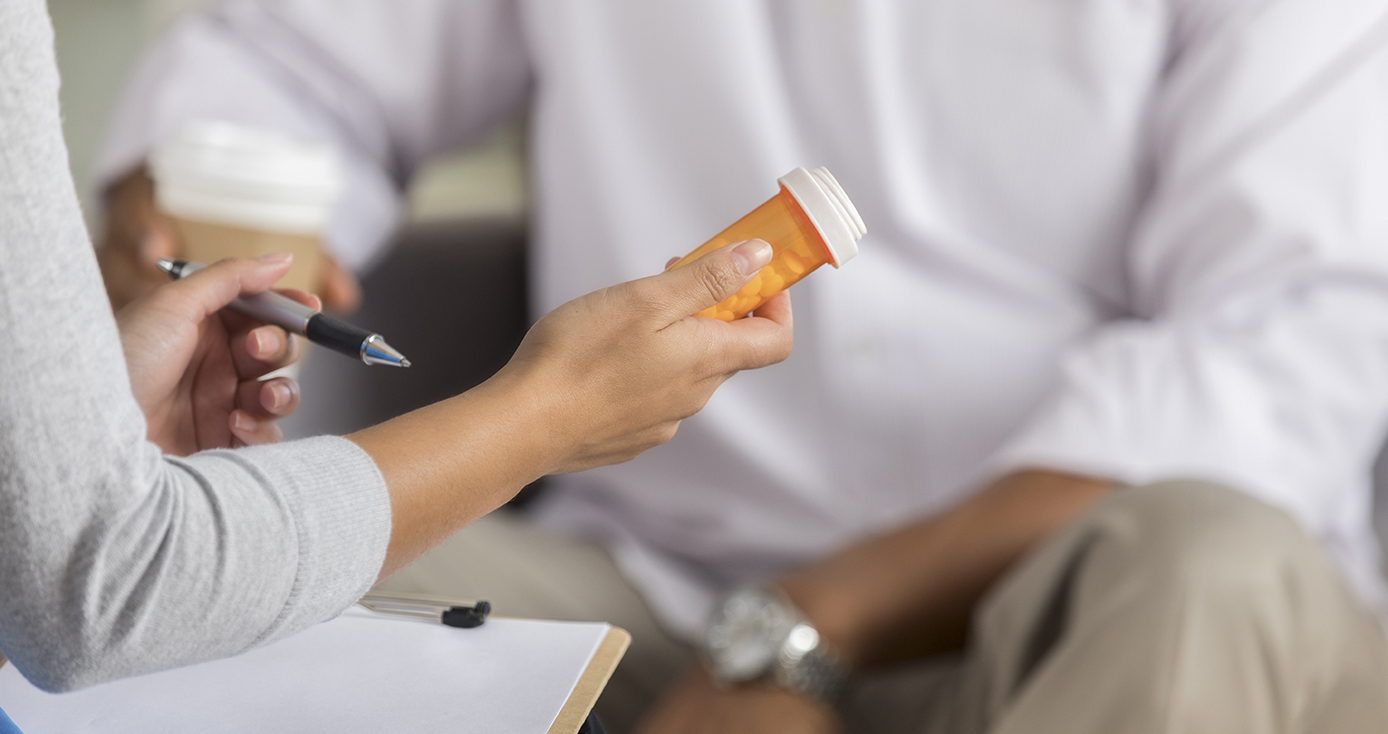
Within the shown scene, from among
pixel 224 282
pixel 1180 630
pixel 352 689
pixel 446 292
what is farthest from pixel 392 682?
pixel 446 292

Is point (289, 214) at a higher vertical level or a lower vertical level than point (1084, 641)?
higher

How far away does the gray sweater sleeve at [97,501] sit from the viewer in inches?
5.7

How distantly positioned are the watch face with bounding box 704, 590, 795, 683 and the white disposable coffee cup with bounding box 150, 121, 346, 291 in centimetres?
23

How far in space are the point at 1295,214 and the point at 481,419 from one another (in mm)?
502

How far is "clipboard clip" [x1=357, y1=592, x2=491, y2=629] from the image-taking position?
0.23 metres

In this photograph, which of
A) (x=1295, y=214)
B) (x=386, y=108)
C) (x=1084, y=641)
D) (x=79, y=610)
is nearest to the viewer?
(x=79, y=610)

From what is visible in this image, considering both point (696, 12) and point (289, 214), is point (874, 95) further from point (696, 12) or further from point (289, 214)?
point (289, 214)

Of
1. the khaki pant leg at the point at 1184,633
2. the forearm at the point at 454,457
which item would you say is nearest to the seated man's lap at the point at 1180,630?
the khaki pant leg at the point at 1184,633

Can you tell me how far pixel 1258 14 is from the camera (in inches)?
21.9

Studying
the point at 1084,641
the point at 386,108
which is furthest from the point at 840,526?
the point at 386,108

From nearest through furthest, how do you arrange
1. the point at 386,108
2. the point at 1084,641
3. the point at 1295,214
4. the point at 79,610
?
the point at 79,610 → the point at 1084,641 → the point at 1295,214 → the point at 386,108

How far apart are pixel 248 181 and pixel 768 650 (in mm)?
291

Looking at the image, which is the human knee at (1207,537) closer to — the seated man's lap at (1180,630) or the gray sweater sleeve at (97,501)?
the seated man's lap at (1180,630)

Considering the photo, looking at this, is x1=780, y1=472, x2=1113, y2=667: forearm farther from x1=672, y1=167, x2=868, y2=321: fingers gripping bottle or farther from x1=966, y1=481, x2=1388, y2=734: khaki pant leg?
x1=672, y1=167, x2=868, y2=321: fingers gripping bottle
